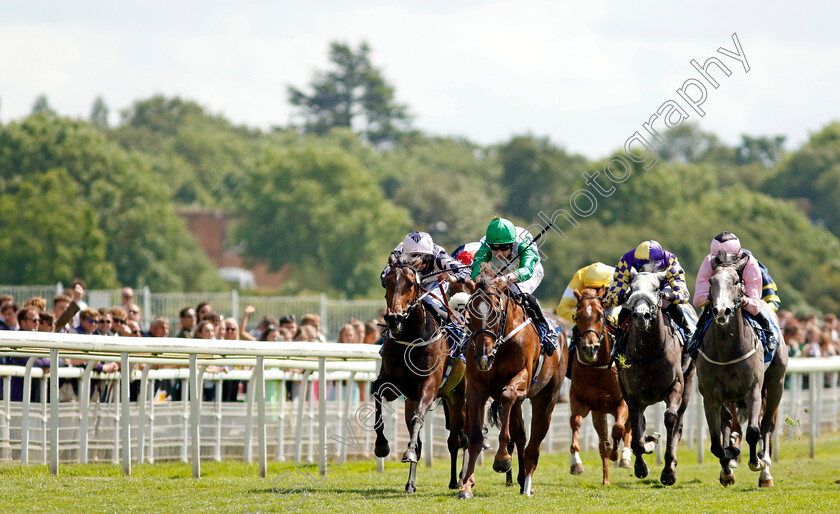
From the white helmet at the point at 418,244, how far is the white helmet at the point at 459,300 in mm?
564

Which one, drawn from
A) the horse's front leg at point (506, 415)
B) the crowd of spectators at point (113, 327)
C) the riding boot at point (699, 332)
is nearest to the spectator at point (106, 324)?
the crowd of spectators at point (113, 327)

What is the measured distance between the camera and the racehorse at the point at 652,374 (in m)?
9.27

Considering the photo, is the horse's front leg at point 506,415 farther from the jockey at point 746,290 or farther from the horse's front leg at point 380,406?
the jockey at point 746,290

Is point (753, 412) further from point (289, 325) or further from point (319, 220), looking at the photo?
point (319, 220)

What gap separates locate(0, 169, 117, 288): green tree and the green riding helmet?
38.7 metres

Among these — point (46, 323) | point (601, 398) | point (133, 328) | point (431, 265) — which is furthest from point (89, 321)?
point (601, 398)

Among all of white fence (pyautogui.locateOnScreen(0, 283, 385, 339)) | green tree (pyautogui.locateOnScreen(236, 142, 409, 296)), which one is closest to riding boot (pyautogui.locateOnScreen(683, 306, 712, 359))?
white fence (pyautogui.locateOnScreen(0, 283, 385, 339))

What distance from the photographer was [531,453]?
363 inches

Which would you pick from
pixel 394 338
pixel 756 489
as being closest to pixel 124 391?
pixel 394 338

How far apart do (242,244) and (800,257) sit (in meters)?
34.1

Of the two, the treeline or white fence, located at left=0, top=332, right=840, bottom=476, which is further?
the treeline

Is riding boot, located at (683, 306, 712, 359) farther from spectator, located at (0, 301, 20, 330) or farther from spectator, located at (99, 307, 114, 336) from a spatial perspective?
spectator, located at (0, 301, 20, 330)

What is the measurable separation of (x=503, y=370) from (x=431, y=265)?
39.9 inches

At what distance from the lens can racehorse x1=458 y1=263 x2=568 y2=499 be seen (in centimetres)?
858
